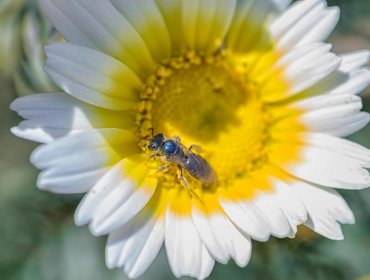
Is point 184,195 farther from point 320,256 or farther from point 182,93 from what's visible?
point 320,256

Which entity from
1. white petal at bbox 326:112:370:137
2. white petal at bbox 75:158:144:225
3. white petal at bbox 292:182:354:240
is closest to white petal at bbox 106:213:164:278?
white petal at bbox 75:158:144:225

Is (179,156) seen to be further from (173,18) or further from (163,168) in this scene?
(173,18)

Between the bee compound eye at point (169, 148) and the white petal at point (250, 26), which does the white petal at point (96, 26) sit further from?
the white petal at point (250, 26)

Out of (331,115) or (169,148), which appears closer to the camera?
(169,148)

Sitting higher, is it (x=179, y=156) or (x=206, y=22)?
(x=206, y=22)

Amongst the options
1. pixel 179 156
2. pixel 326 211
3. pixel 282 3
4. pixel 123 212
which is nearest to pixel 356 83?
pixel 282 3

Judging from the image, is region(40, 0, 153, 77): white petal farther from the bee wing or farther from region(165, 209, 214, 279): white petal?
region(165, 209, 214, 279): white petal

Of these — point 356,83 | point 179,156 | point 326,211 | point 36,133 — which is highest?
point 36,133
